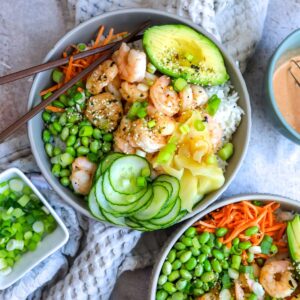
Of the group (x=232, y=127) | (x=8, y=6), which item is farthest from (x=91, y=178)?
(x=8, y=6)

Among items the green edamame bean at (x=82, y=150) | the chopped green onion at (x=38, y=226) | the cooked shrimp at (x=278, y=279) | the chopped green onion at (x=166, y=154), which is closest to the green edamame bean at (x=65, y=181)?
the green edamame bean at (x=82, y=150)

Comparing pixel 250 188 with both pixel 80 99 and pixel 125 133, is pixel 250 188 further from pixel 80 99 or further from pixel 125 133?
pixel 80 99

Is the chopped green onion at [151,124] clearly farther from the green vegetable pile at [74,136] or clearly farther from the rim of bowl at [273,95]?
the rim of bowl at [273,95]

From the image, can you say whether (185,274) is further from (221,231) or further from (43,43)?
(43,43)

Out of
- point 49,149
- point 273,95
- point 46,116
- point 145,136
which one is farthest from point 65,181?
point 273,95

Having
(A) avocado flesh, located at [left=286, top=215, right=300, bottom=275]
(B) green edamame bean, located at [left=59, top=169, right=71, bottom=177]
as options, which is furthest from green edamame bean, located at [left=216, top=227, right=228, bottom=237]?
(B) green edamame bean, located at [left=59, top=169, right=71, bottom=177]
